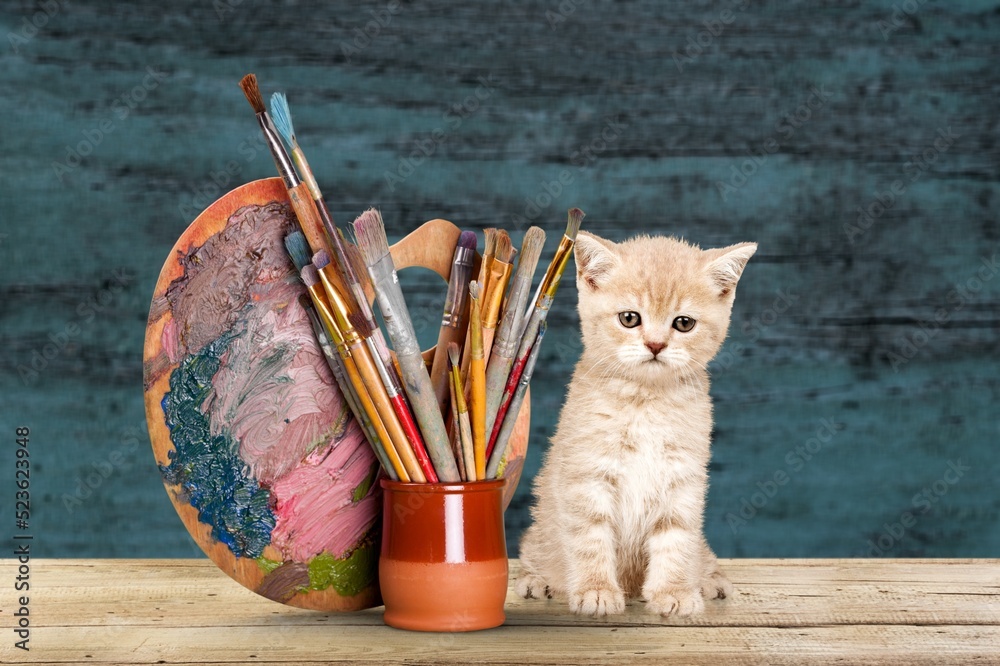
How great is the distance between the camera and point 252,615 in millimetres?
1132

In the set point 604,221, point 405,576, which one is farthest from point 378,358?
point 604,221

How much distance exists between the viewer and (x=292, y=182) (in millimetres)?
1079

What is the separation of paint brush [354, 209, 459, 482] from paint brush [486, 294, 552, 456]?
61 mm

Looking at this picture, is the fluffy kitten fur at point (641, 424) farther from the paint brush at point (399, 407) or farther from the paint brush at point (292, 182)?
the paint brush at point (292, 182)

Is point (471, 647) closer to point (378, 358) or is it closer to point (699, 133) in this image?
point (378, 358)

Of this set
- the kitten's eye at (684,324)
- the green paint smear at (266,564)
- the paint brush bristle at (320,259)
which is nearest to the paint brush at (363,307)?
the paint brush bristle at (320,259)

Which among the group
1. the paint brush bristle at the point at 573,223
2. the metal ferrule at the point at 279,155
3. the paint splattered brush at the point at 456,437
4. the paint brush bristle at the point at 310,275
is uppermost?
the metal ferrule at the point at 279,155

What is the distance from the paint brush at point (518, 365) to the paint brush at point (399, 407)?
0.07 meters

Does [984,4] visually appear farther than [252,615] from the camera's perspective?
Yes

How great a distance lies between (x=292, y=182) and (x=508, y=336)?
27cm

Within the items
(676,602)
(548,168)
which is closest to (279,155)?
(676,602)

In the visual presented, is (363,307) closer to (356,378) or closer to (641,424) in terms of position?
(356,378)

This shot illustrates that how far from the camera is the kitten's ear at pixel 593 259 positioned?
1187mm

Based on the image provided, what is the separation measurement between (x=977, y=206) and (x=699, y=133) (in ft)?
1.68
